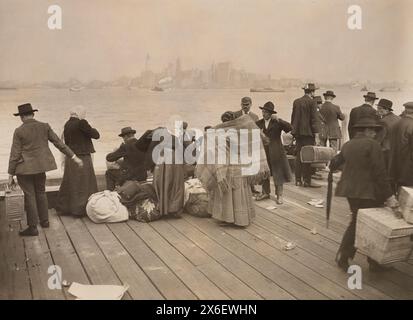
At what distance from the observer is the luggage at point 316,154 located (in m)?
6.98

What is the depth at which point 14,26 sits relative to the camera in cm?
499

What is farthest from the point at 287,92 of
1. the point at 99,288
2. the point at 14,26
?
the point at 99,288

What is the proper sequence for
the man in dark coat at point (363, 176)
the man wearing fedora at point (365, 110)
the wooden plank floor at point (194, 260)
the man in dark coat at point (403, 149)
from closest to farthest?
the wooden plank floor at point (194, 260) → the man in dark coat at point (363, 176) → the man in dark coat at point (403, 149) → the man wearing fedora at point (365, 110)

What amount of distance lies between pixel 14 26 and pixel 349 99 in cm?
633

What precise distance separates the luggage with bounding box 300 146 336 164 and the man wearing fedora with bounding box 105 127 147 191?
2.74 metres

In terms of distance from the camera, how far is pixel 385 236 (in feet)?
11.4

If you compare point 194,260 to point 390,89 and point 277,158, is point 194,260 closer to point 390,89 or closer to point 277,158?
point 277,158

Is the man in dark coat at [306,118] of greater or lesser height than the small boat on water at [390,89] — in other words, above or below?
below

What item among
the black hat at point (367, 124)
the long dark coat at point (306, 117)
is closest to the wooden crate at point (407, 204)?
the black hat at point (367, 124)

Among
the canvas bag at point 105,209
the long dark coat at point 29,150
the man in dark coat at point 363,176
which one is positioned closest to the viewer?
the man in dark coat at point 363,176

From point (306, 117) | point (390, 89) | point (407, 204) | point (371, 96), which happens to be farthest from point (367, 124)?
point (371, 96)

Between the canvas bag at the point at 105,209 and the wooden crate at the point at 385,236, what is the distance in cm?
311

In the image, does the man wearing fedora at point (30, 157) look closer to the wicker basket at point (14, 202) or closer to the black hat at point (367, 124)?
the wicker basket at point (14, 202)

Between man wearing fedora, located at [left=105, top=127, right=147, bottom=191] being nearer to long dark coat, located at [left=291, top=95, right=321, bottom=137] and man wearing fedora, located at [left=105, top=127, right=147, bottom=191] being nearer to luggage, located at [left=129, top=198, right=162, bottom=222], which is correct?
luggage, located at [left=129, top=198, right=162, bottom=222]
